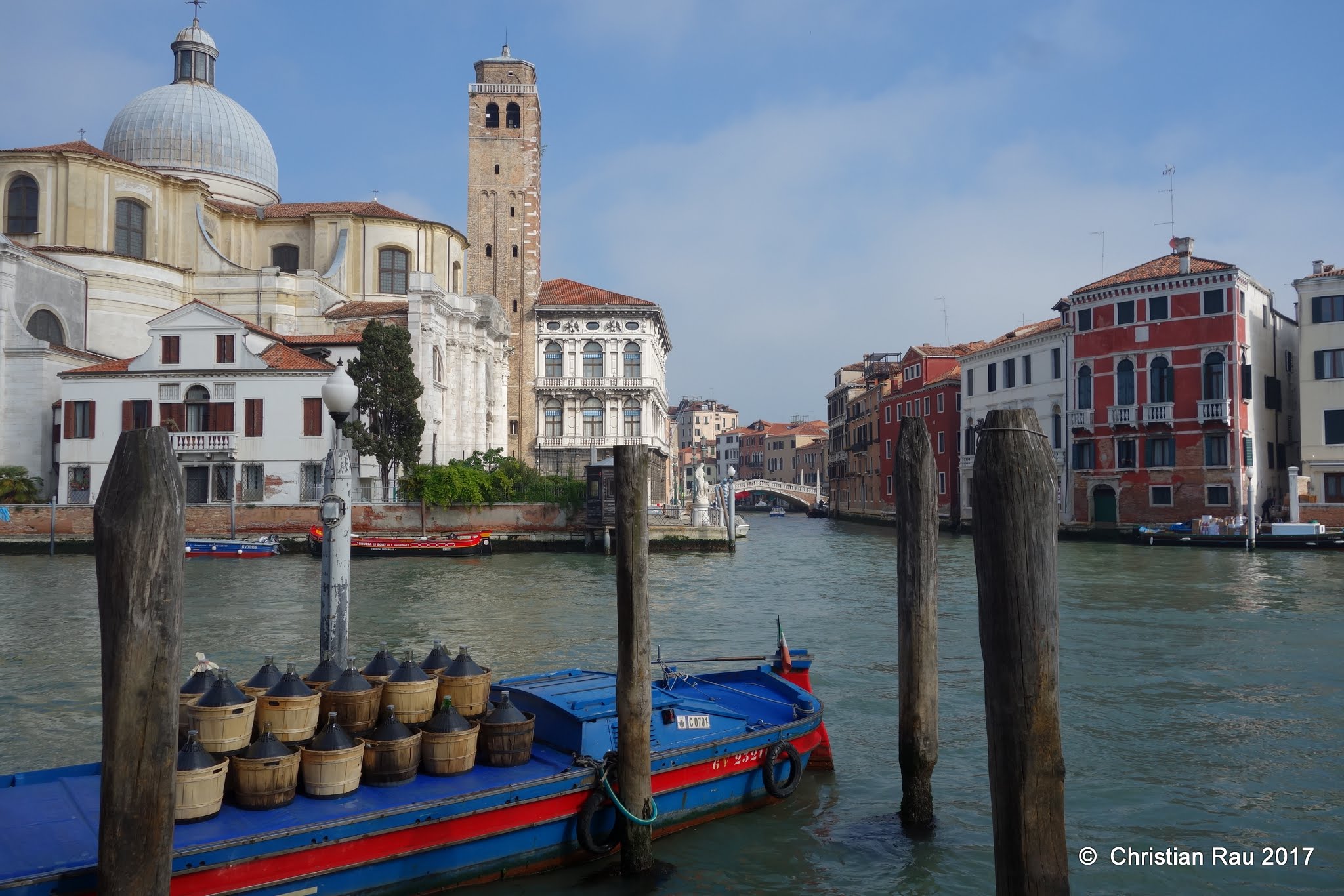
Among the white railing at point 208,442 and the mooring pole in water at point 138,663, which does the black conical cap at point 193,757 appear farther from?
the white railing at point 208,442

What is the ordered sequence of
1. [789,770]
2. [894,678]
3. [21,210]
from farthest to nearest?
[21,210]
[894,678]
[789,770]

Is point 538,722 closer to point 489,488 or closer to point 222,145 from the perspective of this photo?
point 489,488

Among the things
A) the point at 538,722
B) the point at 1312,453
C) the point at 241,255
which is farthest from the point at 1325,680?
the point at 241,255

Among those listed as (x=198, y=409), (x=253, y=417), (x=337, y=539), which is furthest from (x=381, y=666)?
(x=198, y=409)

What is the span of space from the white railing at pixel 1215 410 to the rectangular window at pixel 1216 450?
0.45 metres

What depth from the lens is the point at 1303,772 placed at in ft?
24.1

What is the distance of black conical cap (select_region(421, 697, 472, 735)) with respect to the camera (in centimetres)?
541

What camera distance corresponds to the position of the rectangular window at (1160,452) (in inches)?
1139

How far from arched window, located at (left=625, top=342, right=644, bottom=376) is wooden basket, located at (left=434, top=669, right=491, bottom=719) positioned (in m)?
37.1

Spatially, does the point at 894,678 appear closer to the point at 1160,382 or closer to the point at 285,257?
the point at 1160,382

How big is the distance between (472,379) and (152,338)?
1106 centimetres

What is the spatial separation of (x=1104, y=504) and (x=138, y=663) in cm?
3038

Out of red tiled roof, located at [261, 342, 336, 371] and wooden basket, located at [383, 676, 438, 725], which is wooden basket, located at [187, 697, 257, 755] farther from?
red tiled roof, located at [261, 342, 336, 371]

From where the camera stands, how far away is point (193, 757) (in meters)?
4.64
